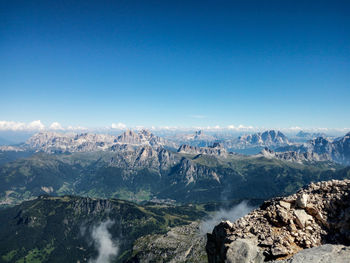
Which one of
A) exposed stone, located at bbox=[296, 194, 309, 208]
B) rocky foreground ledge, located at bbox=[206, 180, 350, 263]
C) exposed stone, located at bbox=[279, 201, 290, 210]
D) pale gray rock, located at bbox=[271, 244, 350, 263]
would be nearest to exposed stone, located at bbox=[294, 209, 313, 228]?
rocky foreground ledge, located at bbox=[206, 180, 350, 263]

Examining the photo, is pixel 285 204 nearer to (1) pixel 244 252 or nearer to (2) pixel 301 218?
(2) pixel 301 218

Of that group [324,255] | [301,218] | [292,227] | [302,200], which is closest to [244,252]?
[292,227]

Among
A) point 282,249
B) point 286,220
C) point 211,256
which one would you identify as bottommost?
point 211,256

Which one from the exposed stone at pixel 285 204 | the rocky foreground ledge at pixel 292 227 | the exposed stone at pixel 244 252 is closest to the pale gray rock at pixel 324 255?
the rocky foreground ledge at pixel 292 227

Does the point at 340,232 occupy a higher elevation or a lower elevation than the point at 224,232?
higher

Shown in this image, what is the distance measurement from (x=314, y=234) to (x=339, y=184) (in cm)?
595

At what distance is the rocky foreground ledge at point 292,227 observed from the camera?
19.6 m

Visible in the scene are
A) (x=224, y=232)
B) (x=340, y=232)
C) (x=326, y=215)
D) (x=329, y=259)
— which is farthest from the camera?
(x=224, y=232)

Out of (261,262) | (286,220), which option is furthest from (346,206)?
(261,262)

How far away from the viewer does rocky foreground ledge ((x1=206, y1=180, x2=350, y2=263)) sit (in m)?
19.6

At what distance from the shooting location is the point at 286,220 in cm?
2127

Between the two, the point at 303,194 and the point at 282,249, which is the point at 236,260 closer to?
the point at 282,249

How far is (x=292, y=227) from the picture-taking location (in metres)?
20.8

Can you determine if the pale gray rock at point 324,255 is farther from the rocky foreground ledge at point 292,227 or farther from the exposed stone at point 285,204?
the exposed stone at point 285,204
